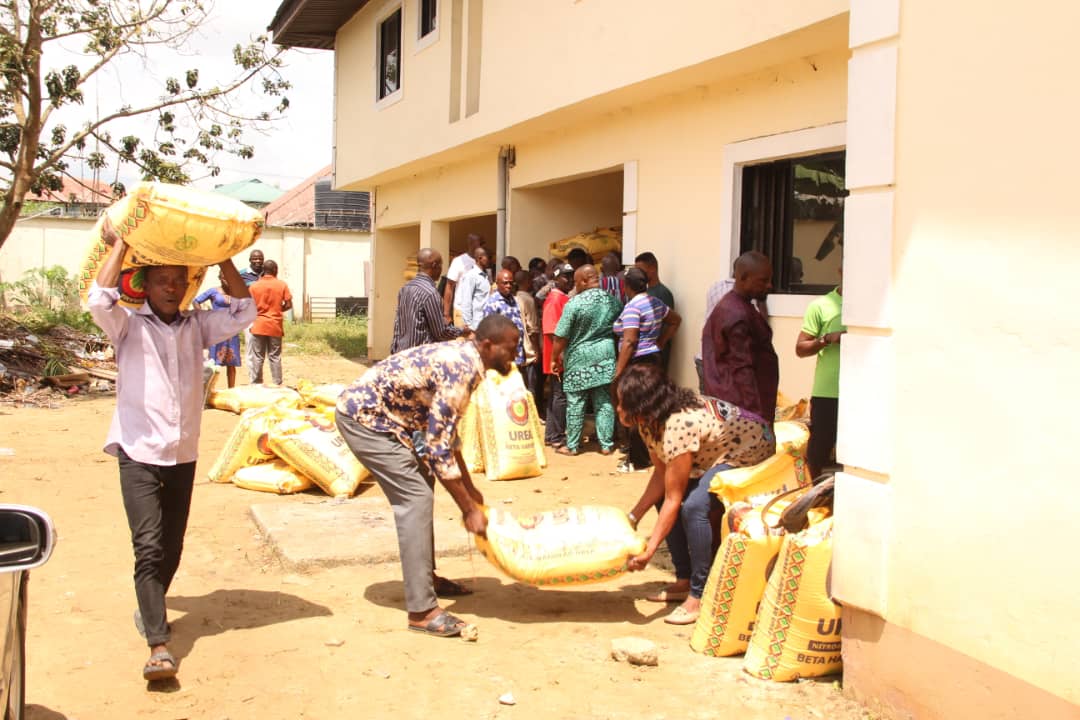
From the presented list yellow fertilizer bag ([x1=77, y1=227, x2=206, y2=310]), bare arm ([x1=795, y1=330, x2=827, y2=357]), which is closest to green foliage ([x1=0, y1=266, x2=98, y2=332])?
yellow fertilizer bag ([x1=77, y1=227, x2=206, y2=310])

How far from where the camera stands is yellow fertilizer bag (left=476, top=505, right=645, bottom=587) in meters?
4.34

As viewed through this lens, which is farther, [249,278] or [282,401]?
[249,278]

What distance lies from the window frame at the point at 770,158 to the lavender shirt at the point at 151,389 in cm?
458

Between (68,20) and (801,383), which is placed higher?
(68,20)

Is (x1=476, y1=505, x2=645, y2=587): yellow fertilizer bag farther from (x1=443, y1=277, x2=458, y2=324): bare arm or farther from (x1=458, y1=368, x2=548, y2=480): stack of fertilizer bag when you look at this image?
(x1=443, y1=277, x2=458, y2=324): bare arm

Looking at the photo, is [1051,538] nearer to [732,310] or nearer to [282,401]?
[732,310]

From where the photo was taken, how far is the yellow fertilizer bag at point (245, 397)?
10656 mm

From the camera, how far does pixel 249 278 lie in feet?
38.6

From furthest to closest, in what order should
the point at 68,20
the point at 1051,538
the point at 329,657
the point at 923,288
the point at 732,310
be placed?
1. the point at 68,20
2. the point at 732,310
3. the point at 329,657
4. the point at 923,288
5. the point at 1051,538

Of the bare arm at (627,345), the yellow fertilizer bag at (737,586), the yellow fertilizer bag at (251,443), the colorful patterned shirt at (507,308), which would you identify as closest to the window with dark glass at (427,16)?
the colorful patterned shirt at (507,308)

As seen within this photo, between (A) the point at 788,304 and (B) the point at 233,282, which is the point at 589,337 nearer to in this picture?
(A) the point at 788,304

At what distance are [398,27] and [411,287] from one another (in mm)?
8622

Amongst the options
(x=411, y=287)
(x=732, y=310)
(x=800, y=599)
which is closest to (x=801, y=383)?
(x=732, y=310)

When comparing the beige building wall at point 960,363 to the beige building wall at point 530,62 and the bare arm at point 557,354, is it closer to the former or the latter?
the beige building wall at point 530,62
